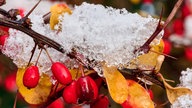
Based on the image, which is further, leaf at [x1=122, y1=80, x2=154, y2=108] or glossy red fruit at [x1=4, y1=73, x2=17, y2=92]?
glossy red fruit at [x1=4, y1=73, x2=17, y2=92]

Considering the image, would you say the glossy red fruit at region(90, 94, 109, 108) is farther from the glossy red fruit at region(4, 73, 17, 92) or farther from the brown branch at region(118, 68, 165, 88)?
the glossy red fruit at region(4, 73, 17, 92)

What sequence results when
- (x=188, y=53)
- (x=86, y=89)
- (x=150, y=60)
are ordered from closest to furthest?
(x=86, y=89) < (x=150, y=60) < (x=188, y=53)

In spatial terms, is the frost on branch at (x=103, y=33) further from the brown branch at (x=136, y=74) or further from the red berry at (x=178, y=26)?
the red berry at (x=178, y=26)

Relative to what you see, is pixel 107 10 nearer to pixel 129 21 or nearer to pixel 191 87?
pixel 129 21

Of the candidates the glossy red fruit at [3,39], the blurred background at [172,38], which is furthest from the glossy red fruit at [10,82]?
the glossy red fruit at [3,39]

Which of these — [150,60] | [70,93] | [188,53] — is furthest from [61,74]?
[188,53]

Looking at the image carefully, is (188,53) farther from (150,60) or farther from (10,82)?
(150,60)

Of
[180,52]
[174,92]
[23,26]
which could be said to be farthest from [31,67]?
[180,52]

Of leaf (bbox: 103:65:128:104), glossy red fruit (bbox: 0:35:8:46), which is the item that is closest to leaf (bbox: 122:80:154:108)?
leaf (bbox: 103:65:128:104)
